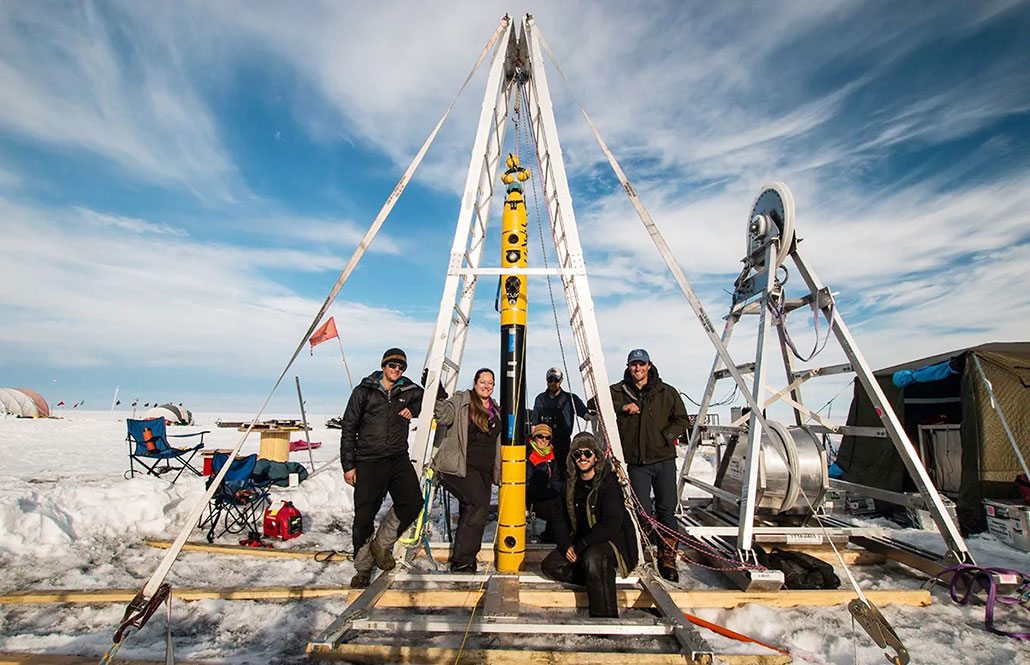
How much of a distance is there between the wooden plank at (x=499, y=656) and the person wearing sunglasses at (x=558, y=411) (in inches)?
158

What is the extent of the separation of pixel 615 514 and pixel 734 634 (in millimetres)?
1308

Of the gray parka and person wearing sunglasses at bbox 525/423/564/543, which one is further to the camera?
person wearing sunglasses at bbox 525/423/564/543

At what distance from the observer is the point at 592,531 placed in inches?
181

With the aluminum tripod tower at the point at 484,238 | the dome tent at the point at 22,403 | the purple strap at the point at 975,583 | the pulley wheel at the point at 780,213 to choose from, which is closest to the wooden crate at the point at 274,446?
the aluminum tripod tower at the point at 484,238

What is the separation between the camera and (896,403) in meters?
9.81

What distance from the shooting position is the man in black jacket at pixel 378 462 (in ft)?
16.4

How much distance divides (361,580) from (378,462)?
116cm

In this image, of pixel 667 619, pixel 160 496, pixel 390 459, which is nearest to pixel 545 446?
pixel 390 459

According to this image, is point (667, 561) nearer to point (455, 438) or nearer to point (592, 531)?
point (592, 531)

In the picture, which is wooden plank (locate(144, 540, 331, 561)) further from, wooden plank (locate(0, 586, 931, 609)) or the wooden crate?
the wooden crate

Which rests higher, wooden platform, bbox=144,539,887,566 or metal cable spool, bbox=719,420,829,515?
metal cable spool, bbox=719,420,829,515

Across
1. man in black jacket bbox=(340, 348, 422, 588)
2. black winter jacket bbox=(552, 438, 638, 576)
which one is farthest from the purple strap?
man in black jacket bbox=(340, 348, 422, 588)

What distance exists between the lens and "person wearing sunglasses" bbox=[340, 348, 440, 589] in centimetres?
501

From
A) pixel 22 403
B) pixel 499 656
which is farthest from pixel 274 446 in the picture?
pixel 22 403
